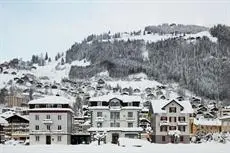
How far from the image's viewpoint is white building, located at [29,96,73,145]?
38.0 metres

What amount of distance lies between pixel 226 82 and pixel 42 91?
3526cm

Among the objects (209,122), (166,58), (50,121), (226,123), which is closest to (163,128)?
(50,121)

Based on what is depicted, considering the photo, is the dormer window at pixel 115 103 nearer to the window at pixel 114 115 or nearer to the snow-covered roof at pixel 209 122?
the window at pixel 114 115

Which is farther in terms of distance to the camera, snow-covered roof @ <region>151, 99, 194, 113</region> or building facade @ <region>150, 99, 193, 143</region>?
snow-covered roof @ <region>151, 99, 194, 113</region>

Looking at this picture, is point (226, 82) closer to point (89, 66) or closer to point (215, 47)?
point (215, 47)

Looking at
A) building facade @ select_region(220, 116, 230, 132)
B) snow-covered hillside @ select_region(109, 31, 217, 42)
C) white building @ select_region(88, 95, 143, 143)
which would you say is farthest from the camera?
snow-covered hillside @ select_region(109, 31, 217, 42)

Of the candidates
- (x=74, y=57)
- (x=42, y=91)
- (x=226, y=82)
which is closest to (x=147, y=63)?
(x=74, y=57)

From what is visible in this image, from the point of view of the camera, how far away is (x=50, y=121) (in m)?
38.2

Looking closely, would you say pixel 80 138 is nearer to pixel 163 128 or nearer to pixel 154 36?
pixel 163 128

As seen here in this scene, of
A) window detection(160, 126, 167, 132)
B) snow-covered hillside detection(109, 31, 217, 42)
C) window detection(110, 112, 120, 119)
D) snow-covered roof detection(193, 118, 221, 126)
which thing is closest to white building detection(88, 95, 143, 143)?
window detection(110, 112, 120, 119)

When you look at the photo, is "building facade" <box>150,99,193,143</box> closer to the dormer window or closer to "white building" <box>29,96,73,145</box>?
the dormer window

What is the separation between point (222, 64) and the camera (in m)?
92.3

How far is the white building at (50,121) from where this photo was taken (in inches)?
1495

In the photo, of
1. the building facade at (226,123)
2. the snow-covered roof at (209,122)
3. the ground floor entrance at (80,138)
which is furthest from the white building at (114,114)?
the snow-covered roof at (209,122)
